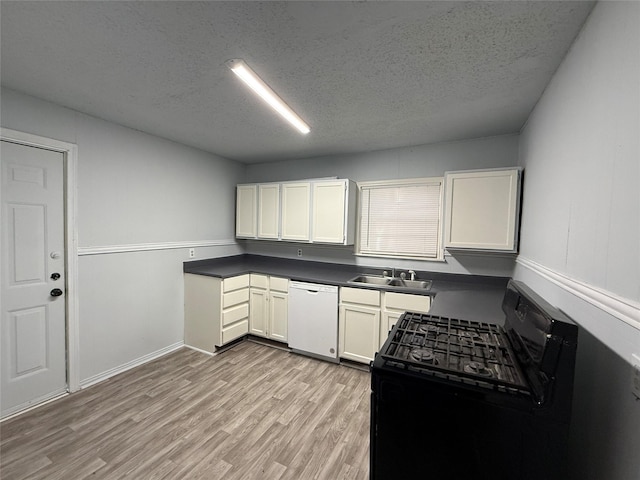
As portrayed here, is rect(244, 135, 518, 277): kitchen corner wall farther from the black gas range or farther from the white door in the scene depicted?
the white door

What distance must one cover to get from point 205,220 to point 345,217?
6.35 feet

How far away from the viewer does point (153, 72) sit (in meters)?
1.76

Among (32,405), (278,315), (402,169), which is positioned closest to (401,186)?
(402,169)

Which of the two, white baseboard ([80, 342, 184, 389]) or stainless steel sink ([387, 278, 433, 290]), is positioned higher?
stainless steel sink ([387, 278, 433, 290])

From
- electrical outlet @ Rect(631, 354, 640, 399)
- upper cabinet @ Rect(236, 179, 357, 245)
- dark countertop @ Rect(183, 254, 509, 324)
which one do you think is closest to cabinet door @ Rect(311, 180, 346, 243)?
upper cabinet @ Rect(236, 179, 357, 245)

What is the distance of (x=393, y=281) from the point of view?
324 cm

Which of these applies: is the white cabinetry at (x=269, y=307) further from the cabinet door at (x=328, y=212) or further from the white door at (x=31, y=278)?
the white door at (x=31, y=278)

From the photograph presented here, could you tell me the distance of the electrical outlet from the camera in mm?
721

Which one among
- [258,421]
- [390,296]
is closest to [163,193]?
[258,421]

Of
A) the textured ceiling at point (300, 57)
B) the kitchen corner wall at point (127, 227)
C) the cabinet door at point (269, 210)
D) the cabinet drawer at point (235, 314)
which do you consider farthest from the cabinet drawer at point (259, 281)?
the textured ceiling at point (300, 57)

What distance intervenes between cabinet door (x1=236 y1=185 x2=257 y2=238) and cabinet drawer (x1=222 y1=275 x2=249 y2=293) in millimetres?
752

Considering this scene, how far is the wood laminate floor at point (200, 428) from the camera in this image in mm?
1685

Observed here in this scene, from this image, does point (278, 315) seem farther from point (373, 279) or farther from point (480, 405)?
point (480, 405)

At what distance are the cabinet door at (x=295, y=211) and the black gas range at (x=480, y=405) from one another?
2.49 meters
